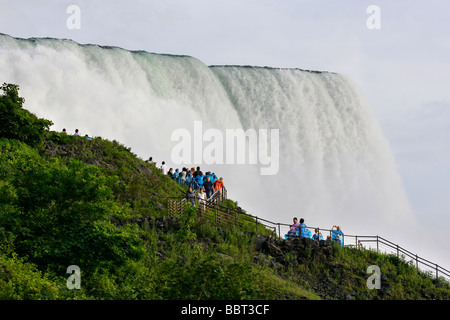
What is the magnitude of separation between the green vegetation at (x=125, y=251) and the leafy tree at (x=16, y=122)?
0.14ft

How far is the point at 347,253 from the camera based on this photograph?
25.0m

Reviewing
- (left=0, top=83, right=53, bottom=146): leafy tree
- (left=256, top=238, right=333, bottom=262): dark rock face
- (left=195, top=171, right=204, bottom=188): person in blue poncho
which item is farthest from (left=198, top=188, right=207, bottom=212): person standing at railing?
(left=0, top=83, right=53, bottom=146): leafy tree

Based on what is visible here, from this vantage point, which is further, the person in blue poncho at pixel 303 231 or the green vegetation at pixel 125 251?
the person in blue poncho at pixel 303 231

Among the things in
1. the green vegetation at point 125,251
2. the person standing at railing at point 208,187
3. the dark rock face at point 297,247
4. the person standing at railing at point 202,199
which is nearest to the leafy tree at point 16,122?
the green vegetation at point 125,251

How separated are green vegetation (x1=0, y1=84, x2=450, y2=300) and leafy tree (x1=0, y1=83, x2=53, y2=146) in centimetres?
4

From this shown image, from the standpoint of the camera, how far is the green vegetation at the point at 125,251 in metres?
14.3

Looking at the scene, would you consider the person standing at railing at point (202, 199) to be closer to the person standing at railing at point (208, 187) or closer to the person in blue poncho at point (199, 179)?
the person standing at railing at point (208, 187)

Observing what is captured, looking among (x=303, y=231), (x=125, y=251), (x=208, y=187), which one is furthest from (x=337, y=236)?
(x=125, y=251)

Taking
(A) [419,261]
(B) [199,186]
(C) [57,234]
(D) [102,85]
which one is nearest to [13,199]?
(C) [57,234]

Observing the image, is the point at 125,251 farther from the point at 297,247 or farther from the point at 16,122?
the point at 16,122

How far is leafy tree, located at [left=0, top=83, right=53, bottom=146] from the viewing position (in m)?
26.8

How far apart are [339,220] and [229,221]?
26742mm

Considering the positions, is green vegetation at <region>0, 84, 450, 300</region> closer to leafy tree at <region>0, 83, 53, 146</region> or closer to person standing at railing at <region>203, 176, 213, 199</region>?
leafy tree at <region>0, 83, 53, 146</region>
